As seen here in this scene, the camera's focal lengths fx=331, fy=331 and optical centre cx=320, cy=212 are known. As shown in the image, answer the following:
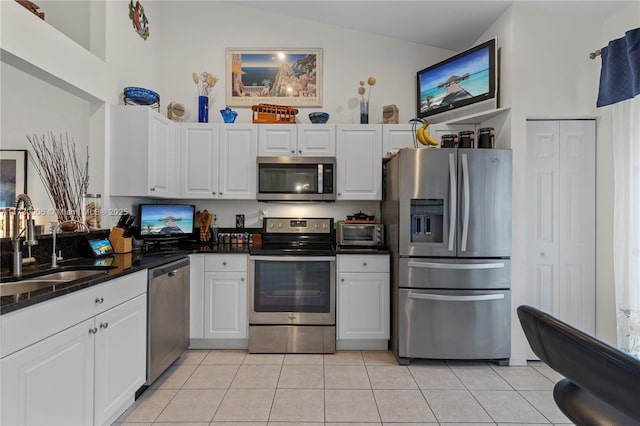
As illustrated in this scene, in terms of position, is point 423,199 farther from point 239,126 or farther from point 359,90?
point 239,126

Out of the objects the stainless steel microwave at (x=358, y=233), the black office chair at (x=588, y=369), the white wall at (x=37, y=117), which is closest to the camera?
the black office chair at (x=588, y=369)

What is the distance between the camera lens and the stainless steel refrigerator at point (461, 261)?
2.74 metres

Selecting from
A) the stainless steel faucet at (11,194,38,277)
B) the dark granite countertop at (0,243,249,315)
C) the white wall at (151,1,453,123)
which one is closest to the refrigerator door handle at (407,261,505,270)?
the dark granite countertop at (0,243,249,315)

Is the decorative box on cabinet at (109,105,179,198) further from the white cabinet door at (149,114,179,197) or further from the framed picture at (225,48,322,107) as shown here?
the framed picture at (225,48,322,107)

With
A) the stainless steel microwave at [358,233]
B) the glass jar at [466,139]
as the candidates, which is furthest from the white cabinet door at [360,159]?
the glass jar at [466,139]

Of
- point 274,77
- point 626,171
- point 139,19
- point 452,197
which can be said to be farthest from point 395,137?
point 139,19

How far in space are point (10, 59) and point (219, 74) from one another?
192 cm

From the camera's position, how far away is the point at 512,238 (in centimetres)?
281

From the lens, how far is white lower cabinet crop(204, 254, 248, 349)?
3.00 m

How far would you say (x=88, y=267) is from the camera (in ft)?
6.93

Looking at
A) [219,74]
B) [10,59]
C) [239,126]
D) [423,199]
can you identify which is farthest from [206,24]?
[423,199]

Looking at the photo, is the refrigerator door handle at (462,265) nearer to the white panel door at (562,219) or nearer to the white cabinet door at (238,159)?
the white panel door at (562,219)

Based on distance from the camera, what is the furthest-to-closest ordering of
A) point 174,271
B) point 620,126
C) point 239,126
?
1. point 239,126
2. point 174,271
3. point 620,126

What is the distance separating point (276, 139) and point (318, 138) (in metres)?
0.42
